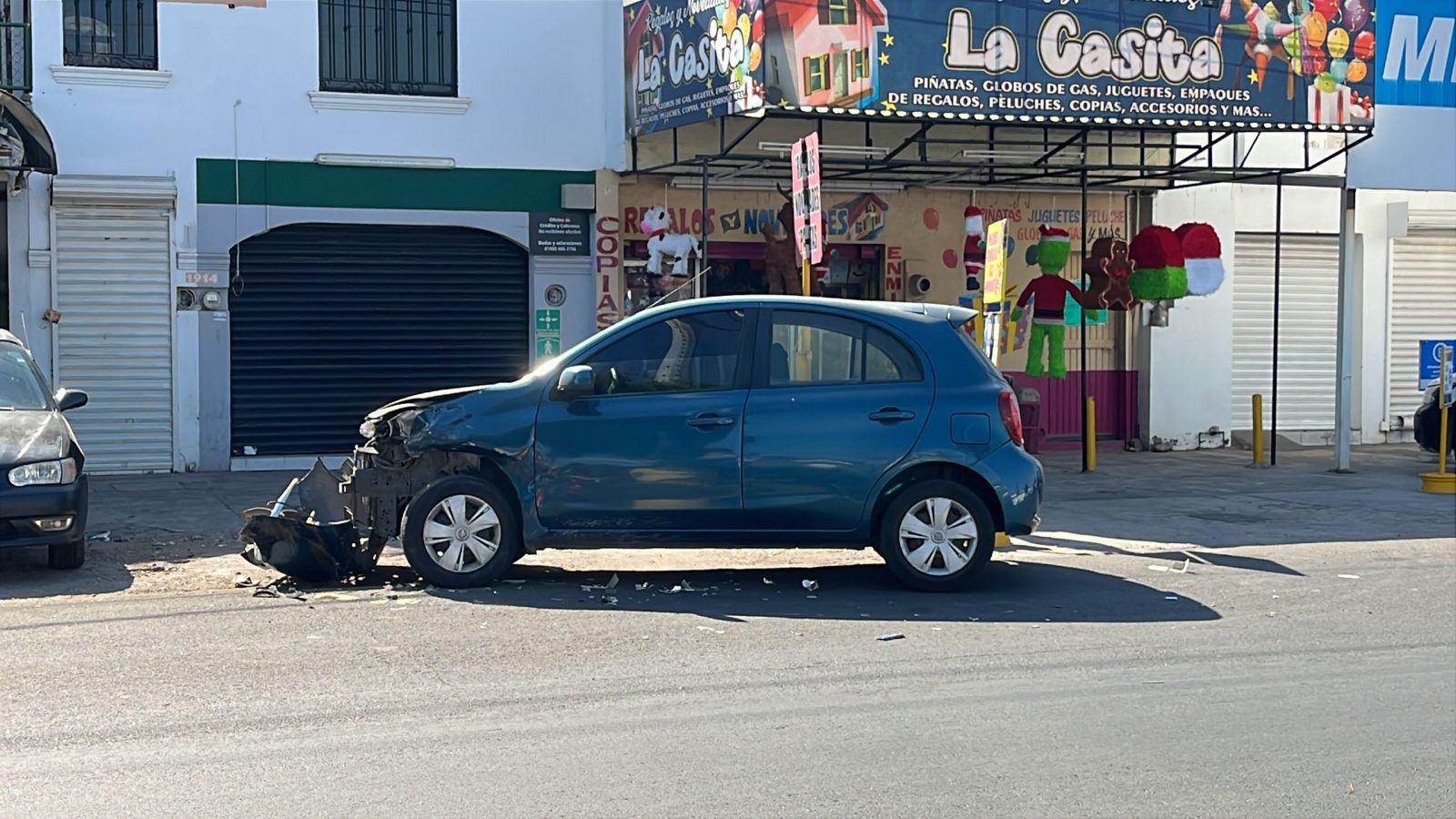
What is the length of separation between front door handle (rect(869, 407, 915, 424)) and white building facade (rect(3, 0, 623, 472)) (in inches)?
329

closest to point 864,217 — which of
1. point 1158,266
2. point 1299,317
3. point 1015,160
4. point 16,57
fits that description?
point 1015,160

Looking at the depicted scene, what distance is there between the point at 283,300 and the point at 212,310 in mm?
756

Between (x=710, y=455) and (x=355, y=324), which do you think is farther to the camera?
(x=355, y=324)

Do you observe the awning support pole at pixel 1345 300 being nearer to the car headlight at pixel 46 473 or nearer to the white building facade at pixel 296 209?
the white building facade at pixel 296 209

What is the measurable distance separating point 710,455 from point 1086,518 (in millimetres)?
5422

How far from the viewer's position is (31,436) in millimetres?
10023

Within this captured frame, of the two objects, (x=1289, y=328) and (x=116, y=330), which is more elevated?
(x=1289, y=328)

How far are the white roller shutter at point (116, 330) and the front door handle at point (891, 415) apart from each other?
9357mm

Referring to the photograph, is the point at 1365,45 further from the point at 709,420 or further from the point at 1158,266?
the point at 709,420

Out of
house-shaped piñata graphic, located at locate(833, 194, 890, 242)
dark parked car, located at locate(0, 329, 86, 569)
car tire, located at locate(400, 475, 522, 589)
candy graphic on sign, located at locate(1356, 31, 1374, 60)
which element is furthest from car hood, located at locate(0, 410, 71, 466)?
candy graphic on sign, located at locate(1356, 31, 1374, 60)

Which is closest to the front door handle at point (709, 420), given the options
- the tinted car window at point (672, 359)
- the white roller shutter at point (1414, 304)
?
the tinted car window at point (672, 359)

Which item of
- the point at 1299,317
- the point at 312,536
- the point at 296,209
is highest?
the point at 296,209

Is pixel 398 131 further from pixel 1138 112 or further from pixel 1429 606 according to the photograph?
pixel 1429 606

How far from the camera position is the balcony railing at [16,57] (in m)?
15.2
